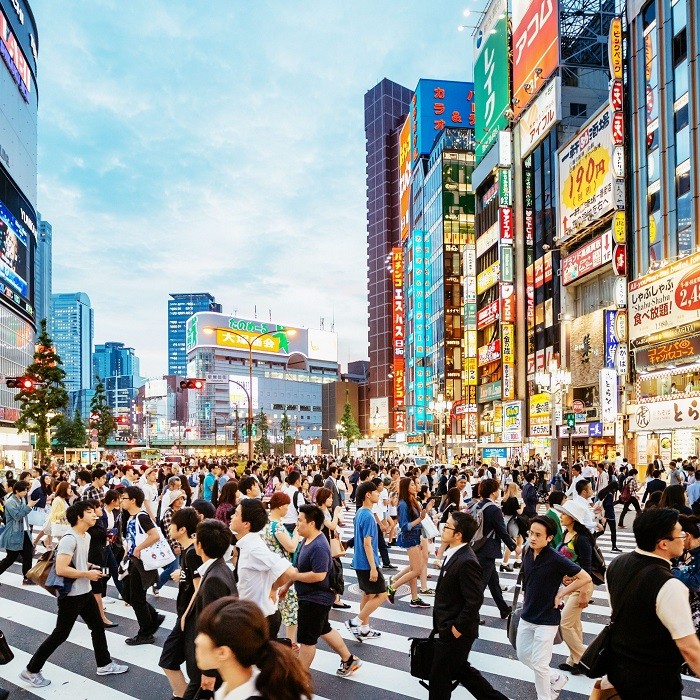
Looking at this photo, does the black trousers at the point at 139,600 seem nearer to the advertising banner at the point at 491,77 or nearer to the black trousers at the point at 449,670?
the black trousers at the point at 449,670

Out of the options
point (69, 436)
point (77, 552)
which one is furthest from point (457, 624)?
point (69, 436)

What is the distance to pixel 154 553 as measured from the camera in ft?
25.8

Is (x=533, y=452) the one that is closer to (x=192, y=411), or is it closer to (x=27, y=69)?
(x=27, y=69)

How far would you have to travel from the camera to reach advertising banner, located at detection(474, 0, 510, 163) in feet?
175

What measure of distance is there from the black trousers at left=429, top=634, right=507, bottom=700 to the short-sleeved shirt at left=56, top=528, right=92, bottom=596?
334 cm

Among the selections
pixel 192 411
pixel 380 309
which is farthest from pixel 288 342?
pixel 380 309

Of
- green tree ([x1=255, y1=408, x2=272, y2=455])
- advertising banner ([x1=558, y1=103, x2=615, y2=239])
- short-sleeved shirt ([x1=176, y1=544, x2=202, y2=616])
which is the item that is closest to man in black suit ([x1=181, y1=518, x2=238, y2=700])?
short-sleeved shirt ([x1=176, y1=544, x2=202, y2=616])

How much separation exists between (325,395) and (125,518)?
410 ft

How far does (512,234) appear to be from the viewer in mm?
49281

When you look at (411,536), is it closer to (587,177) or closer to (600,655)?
(600,655)

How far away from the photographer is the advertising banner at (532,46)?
45.3 metres

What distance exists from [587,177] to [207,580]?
39.1 m

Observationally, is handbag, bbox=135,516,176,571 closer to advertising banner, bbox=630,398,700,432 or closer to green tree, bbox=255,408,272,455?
advertising banner, bbox=630,398,700,432

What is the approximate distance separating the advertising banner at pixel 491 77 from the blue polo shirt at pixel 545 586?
170 feet
